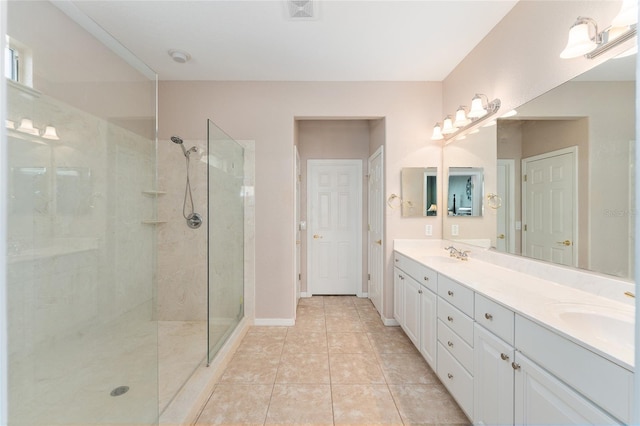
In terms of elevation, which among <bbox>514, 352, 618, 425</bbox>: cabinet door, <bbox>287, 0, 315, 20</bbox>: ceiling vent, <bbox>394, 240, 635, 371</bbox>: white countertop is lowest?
<bbox>514, 352, 618, 425</bbox>: cabinet door

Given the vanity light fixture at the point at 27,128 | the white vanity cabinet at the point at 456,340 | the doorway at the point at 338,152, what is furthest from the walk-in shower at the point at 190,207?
the white vanity cabinet at the point at 456,340

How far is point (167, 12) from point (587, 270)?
3.08m

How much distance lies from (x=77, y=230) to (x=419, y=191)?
2748 millimetres

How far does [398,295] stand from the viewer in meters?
2.60

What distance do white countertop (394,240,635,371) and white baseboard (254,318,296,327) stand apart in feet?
5.72

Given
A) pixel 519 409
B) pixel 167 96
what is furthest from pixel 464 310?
pixel 167 96

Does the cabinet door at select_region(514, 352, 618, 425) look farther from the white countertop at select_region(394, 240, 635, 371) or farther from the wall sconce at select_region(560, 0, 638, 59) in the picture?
the wall sconce at select_region(560, 0, 638, 59)

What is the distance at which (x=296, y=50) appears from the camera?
88.5 inches

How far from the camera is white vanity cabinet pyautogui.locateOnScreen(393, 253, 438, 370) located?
1.87 meters

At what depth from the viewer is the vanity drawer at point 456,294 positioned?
1427 mm

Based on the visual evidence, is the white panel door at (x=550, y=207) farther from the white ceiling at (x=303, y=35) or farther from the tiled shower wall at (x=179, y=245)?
the tiled shower wall at (x=179, y=245)

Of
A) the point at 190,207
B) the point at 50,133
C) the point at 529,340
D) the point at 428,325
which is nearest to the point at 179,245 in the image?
the point at 190,207

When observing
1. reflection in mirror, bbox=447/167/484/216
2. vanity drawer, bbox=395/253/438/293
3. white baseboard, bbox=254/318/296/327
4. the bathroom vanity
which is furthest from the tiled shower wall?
reflection in mirror, bbox=447/167/484/216

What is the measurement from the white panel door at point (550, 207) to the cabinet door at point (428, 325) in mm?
706
